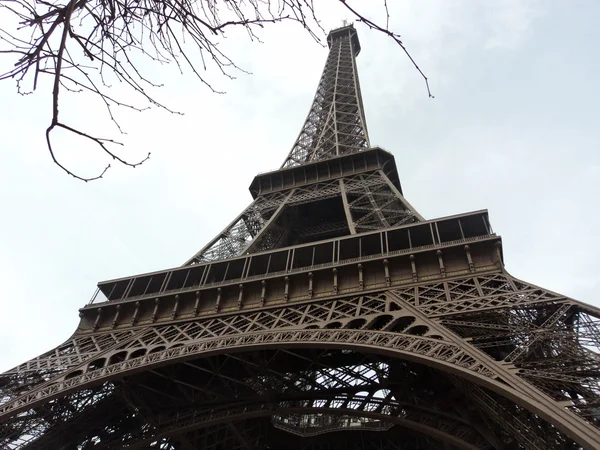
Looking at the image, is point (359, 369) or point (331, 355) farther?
point (331, 355)

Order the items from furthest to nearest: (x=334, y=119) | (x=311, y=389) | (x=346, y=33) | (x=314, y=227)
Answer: (x=346, y=33) → (x=334, y=119) → (x=314, y=227) → (x=311, y=389)

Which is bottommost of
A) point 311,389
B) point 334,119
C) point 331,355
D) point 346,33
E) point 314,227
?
point 311,389

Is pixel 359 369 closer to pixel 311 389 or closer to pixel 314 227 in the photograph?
Result: pixel 311 389

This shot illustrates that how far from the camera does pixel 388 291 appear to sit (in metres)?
16.0

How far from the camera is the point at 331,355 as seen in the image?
1830 cm

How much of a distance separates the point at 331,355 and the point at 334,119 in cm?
2387

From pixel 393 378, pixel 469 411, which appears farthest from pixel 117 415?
pixel 469 411

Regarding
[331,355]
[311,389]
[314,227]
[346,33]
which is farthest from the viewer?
[346,33]

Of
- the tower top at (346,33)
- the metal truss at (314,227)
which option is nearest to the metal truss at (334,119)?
the metal truss at (314,227)

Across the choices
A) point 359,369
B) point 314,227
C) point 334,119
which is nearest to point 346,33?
point 334,119

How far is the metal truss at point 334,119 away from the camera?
1374 inches

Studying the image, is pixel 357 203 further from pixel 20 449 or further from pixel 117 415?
pixel 20 449

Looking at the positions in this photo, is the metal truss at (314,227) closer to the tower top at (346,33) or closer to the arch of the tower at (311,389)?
the arch of the tower at (311,389)

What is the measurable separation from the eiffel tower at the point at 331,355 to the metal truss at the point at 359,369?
54 mm
